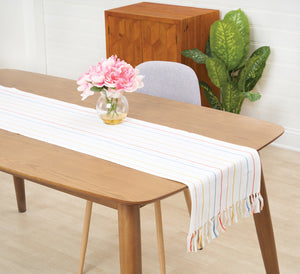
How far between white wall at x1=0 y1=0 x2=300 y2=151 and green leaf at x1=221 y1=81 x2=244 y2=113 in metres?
0.26

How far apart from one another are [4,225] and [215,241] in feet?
3.49

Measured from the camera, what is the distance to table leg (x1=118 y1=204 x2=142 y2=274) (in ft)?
5.37

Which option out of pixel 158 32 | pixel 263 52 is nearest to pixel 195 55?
pixel 158 32

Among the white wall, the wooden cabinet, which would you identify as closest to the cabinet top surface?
the wooden cabinet

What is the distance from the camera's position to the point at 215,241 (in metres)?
2.75

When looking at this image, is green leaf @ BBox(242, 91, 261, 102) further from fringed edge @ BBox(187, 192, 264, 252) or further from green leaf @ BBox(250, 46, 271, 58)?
fringed edge @ BBox(187, 192, 264, 252)

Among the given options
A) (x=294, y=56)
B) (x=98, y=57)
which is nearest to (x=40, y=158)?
(x=294, y=56)

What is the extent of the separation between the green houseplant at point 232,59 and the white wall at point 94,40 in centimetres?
17

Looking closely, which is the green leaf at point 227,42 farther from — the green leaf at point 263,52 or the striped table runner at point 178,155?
the striped table runner at point 178,155

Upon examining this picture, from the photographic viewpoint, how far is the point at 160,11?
13.1 feet

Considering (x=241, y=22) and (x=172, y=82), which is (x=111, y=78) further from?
(x=241, y=22)

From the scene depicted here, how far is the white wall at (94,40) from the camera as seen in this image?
3.83m

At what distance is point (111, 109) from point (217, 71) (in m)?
1.75

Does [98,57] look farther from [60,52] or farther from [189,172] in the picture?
[189,172]
